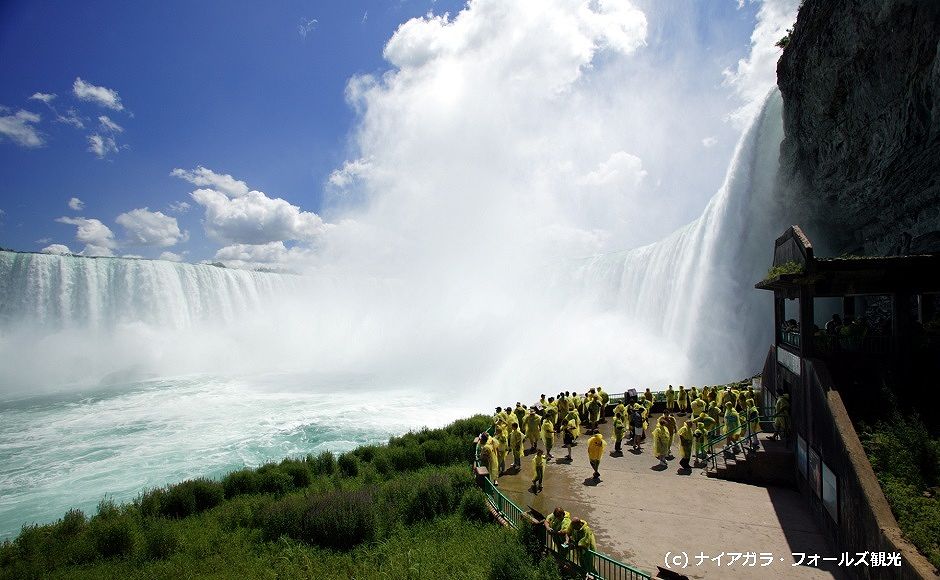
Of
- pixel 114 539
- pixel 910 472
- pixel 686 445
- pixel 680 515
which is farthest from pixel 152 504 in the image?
pixel 910 472

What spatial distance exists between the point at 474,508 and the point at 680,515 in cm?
394

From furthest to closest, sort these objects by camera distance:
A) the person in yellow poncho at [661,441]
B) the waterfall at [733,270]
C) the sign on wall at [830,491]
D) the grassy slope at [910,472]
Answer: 1. the waterfall at [733,270]
2. the person in yellow poncho at [661,441]
3. the sign on wall at [830,491]
4. the grassy slope at [910,472]

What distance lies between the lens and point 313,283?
60094mm

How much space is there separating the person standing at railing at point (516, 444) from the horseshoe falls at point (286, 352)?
1024 centimetres

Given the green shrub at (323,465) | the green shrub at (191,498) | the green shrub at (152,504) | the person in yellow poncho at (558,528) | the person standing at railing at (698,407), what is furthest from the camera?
the green shrub at (323,465)

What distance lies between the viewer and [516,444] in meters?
11.1

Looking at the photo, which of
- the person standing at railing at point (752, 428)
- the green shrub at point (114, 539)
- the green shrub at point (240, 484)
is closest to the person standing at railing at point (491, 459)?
the person standing at railing at point (752, 428)

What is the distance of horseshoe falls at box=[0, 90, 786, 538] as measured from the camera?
64.7ft

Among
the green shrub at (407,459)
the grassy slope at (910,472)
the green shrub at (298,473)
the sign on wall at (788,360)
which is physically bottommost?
the green shrub at (298,473)

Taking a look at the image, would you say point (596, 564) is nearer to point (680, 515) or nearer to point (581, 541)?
point (581, 541)

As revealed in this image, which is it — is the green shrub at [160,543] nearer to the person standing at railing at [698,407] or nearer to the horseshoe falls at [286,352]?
the horseshoe falls at [286,352]

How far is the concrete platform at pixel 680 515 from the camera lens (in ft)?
22.4

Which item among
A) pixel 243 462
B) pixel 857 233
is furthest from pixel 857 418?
pixel 243 462

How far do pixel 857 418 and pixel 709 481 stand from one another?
3.12 meters
